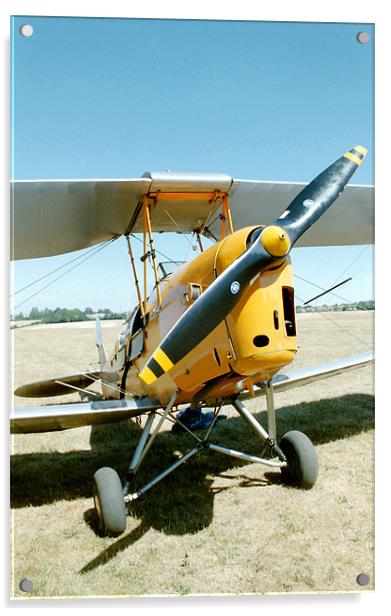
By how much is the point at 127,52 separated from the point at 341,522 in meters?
3.24

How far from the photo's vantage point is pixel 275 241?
7.15 ft

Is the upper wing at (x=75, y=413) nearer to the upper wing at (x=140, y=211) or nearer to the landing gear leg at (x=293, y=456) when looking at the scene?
the landing gear leg at (x=293, y=456)

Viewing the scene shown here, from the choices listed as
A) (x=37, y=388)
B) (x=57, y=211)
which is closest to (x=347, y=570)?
(x=57, y=211)

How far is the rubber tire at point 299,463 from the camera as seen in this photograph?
3465mm

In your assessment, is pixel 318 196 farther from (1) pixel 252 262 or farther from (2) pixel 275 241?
(1) pixel 252 262

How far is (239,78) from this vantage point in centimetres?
304

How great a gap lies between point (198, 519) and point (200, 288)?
1.59 metres

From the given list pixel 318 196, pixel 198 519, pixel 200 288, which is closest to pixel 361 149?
pixel 318 196

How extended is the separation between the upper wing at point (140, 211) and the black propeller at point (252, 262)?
2.05 ft

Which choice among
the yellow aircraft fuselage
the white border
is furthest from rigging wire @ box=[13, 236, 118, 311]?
the yellow aircraft fuselage

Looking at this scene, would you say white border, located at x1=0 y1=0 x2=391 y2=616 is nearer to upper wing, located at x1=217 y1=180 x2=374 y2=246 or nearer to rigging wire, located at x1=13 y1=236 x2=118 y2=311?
rigging wire, located at x1=13 y1=236 x2=118 y2=311

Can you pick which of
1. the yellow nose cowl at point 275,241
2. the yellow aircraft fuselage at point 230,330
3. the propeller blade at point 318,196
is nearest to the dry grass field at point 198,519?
the yellow aircraft fuselage at point 230,330

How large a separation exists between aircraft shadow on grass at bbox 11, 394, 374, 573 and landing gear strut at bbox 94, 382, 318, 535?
6.1 inches
